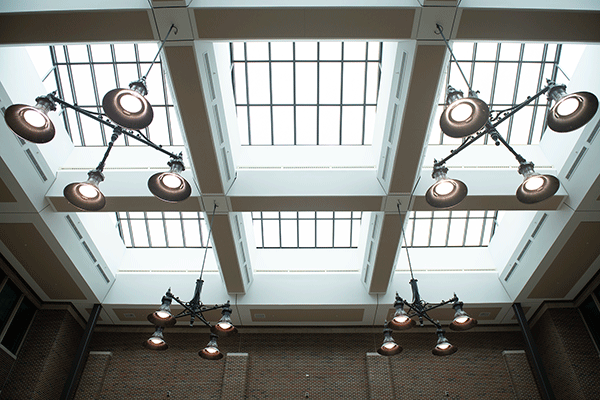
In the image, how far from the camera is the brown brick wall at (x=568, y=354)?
42.3ft

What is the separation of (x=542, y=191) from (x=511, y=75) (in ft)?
24.1

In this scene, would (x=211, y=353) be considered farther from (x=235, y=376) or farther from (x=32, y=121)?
(x=32, y=121)

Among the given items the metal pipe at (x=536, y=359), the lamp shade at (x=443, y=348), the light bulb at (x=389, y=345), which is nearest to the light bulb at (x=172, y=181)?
the light bulb at (x=389, y=345)

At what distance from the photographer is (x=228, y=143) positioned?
9.98 meters

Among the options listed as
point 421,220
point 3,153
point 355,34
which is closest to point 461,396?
point 421,220

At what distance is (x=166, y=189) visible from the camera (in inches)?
256

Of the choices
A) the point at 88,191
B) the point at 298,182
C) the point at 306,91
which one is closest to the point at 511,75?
the point at 306,91

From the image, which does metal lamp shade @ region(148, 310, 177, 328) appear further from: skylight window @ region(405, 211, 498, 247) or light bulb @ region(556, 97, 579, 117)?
skylight window @ region(405, 211, 498, 247)

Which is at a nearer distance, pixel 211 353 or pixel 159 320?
pixel 159 320

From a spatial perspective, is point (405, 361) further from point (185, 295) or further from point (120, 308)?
point (120, 308)

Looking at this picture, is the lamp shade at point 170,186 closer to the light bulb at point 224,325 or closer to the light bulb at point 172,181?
the light bulb at point 172,181

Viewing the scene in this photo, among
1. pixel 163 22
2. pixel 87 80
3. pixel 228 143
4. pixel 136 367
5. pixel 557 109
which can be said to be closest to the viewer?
pixel 557 109

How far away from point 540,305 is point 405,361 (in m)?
5.67

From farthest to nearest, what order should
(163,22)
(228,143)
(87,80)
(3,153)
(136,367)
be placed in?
(136,367) → (87,80) → (228,143) → (3,153) → (163,22)
